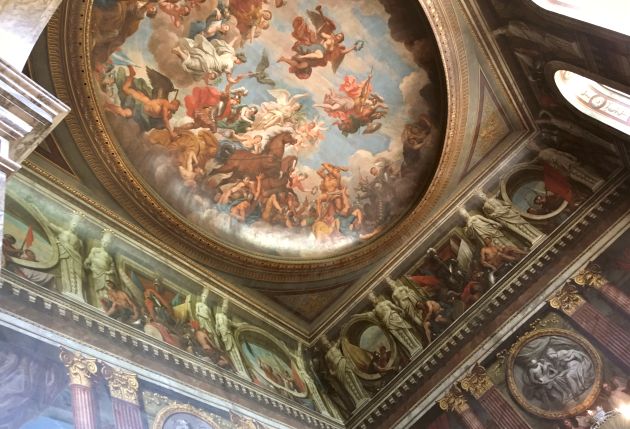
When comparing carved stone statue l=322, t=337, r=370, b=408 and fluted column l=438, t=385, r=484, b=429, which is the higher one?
carved stone statue l=322, t=337, r=370, b=408

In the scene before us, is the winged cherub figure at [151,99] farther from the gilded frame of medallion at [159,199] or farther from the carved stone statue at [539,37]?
the carved stone statue at [539,37]

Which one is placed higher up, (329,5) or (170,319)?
(329,5)

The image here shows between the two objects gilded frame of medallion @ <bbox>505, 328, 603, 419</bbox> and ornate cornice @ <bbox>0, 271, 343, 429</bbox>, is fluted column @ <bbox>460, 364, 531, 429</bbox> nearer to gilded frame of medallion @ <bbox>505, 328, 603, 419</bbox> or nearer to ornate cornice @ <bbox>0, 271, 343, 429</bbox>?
gilded frame of medallion @ <bbox>505, 328, 603, 419</bbox>

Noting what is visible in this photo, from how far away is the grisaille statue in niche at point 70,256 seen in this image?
829 centimetres

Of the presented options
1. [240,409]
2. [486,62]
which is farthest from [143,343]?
[486,62]

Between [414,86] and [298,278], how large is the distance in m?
4.75

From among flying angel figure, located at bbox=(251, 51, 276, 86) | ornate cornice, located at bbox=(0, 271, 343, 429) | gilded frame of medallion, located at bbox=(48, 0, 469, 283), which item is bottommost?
ornate cornice, located at bbox=(0, 271, 343, 429)

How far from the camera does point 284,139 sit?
12.5m

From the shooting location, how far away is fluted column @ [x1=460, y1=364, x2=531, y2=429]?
9789 mm

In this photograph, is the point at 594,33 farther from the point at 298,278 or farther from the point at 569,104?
the point at 298,278

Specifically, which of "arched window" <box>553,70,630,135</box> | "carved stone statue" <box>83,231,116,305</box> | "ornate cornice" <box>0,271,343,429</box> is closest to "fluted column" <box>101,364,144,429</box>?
"ornate cornice" <box>0,271,343,429</box>

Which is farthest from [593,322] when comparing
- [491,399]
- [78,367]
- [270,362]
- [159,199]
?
[78,367]

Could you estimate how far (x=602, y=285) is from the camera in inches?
392

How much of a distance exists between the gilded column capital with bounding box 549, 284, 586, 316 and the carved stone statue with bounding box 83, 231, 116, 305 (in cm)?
754
